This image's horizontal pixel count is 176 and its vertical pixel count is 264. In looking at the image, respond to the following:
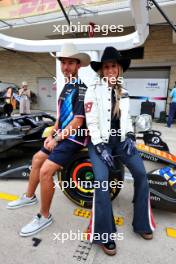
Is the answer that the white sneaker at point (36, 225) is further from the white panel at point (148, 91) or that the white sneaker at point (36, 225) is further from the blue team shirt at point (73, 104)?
the white panel at point (148, 91)

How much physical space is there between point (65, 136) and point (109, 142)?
43 cm

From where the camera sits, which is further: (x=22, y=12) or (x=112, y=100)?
(x=22, y=12)

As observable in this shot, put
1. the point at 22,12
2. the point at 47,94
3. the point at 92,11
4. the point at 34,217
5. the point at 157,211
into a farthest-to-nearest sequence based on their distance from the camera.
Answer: the point at 47,94
the point at 22,12
the point at 92,11
the point at 157,211
the point at 34,217

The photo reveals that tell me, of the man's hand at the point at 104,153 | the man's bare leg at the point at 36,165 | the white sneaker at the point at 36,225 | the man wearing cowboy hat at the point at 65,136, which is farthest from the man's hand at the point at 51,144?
the white sneaker at the point at 36,225

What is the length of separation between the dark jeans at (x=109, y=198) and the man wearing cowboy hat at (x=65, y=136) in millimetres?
231

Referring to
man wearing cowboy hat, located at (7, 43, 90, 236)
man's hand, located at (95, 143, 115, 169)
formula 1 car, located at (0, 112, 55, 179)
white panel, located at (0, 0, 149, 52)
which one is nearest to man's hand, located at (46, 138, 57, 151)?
man wearing cowboy hat, located at (7, 43, 90, 236)

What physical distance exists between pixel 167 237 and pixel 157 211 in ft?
1.48

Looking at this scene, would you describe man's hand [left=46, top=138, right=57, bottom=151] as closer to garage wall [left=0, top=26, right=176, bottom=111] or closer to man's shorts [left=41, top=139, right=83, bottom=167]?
man's shorts [left=41, top=139, right=83, bottom=167]

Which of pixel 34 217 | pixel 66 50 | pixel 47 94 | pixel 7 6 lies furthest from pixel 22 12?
pixel 34 217

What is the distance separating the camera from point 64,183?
2.78m

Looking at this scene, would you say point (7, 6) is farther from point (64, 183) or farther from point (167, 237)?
point (167, 237)

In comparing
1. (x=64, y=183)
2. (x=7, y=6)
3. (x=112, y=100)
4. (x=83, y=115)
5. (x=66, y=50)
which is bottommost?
(x=64, y=183)

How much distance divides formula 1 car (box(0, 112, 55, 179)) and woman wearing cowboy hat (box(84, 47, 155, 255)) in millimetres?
1519

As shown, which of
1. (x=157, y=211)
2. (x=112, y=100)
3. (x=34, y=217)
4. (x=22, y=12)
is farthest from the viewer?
(x=22, y=12)
